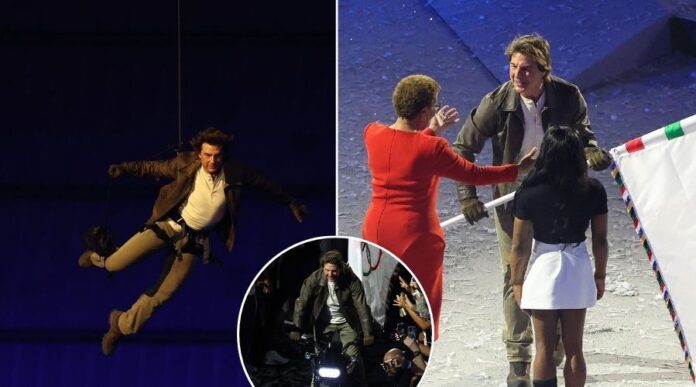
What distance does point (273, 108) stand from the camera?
14.5ft

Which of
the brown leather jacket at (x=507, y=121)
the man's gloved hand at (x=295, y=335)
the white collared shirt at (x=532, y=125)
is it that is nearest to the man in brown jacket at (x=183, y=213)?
the man's gloved hand at (x=295, y=335)

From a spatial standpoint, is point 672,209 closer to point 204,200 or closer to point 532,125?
point 532,125

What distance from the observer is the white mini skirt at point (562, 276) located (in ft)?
12.7

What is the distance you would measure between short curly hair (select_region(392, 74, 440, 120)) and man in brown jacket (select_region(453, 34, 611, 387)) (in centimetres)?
18

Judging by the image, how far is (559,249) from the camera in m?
3.88

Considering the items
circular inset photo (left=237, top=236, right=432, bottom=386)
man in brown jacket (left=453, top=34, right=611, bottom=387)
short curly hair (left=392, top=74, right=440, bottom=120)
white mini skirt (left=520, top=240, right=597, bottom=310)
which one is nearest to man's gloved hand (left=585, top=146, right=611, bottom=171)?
man in brown jacket (left=453, top=34, right=611, bottom=387)

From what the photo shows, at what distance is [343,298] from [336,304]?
0.04 m

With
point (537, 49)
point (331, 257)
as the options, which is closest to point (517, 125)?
point (537, 49)

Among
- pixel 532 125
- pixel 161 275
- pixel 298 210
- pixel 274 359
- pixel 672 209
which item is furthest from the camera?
pixel 161 275

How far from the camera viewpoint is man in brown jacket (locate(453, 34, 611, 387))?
399 centimetres

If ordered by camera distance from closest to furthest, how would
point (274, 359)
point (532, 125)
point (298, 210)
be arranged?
point (274, 359), point (532, 125), point (298, 210)

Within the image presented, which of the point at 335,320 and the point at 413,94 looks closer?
the point at 335,320

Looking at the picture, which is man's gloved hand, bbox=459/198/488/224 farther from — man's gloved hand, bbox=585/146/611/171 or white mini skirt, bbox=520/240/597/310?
man's gloved hand, bbox=585/146/611/171

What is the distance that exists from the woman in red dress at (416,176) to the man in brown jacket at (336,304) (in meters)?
0.23
